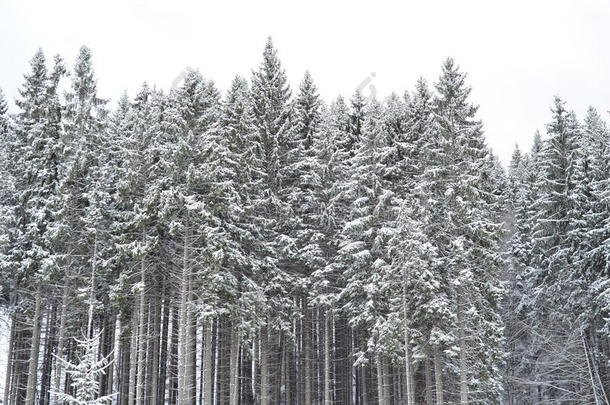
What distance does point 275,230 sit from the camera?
29188 millimetres

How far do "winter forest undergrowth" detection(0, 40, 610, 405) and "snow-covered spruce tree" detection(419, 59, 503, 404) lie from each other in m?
0.10

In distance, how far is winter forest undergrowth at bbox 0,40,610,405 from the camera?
24.8m

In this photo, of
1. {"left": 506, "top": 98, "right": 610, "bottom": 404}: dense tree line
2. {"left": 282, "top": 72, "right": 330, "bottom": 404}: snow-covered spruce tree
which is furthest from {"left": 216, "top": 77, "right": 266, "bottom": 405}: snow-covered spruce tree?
{"left": 506, "top": 98, "right": 610, "bottom": 404}: dense tree line

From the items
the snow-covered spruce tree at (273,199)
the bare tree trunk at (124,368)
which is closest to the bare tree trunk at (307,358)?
the snow-covered spruce tree at (273,199)

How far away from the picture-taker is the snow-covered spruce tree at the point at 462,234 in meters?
24.5

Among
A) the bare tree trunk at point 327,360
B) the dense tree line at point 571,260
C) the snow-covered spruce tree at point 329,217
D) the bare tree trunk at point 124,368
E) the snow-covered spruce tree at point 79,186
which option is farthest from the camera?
the bare tree trunk at point 124,368

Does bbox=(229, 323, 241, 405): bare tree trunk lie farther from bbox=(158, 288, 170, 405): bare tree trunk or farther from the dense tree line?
the dense tree line

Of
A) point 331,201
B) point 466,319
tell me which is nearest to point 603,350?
point 466,319

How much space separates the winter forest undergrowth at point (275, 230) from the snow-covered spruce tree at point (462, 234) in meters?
0.10

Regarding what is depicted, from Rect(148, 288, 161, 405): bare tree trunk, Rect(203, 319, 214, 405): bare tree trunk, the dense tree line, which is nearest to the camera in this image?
Rect(203, 319, 214, 405): bare tree trunk

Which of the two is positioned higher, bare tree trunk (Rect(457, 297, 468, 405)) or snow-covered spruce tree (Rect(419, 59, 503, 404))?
snow-covered spruce tree (Rect(419, 59, 503, 404))

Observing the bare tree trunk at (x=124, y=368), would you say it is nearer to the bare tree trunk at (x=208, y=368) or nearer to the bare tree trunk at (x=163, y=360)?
the bare tree trunk at (x=163, y=360)

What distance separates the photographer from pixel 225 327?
3008cm

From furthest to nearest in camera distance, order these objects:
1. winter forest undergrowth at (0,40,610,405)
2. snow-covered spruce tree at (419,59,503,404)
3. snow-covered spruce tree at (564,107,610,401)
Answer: snow-covered spruce tree at (564,107,610,401), winter forest undergrowth at (0,40,610,405), snow-covered spruce tree at (419,59,503,404)
